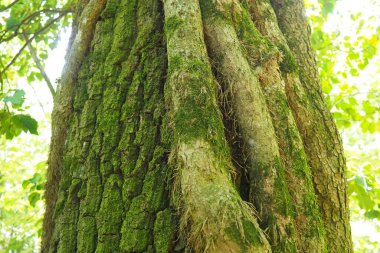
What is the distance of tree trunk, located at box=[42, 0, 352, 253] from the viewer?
150 centimetres

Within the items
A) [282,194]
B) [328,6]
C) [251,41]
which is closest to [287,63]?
[251,41]

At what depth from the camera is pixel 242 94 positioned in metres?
1.78

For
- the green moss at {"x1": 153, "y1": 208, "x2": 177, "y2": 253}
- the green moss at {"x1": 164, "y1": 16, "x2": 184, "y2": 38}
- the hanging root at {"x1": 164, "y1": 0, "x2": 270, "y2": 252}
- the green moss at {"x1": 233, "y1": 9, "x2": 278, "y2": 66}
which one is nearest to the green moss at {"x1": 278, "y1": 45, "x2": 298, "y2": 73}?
the green moss at {"x1": 233, "y1": 9, "x2": 278, "y2": 66}

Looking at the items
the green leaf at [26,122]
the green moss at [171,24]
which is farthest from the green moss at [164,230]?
the green leaf at [26,122]

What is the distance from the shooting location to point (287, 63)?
2109mm

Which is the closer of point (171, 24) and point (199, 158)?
point (199, 158)

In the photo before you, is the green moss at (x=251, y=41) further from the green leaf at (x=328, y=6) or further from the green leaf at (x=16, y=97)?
the green leaf at (x=328, y=6)

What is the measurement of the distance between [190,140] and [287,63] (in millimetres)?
873

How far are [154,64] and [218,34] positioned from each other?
35 centimetres

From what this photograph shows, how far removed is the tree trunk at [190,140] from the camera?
4.93ft

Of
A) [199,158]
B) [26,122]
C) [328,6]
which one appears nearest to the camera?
[199,158]

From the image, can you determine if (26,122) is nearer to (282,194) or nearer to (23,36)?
(282,194)

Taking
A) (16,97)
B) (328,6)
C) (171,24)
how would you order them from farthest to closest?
(328,6) < (16,97) < (171,24)

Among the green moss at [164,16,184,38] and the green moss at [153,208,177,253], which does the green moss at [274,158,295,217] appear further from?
the green moss at [164,16,184,38]
